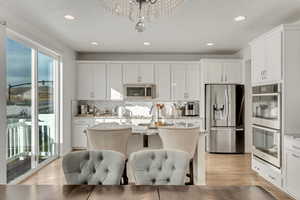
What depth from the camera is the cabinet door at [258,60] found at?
3730mm

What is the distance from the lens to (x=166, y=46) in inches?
217

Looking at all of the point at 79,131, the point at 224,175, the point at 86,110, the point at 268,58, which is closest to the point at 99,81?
the point at 86,110

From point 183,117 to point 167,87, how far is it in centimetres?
91

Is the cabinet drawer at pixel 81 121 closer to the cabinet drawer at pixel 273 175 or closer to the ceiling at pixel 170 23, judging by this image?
the ceiling at pixel 170 23

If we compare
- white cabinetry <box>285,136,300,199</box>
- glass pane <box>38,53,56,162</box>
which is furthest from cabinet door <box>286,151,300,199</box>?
glass pane <box>38,53,56,162</box>

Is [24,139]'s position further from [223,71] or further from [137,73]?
[223,71]

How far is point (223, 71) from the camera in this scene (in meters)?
5.74

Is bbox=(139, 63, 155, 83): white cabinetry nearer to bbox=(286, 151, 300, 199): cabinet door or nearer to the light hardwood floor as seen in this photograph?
the light hardwood floor

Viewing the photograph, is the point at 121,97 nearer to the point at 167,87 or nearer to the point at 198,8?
the point at 167,87

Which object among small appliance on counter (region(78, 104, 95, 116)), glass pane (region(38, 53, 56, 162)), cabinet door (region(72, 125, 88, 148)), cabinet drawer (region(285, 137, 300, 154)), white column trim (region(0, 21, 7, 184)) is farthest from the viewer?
small appliance on counter (region(78, 104, 95, 116))

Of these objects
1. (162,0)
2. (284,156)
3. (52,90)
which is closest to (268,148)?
(284,156)

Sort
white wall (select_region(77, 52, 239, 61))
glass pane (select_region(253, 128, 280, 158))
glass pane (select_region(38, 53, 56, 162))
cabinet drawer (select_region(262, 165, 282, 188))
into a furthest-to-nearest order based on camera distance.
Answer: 1. white wall (select_region(77, 52, 239, 61))
2. glass pane (select_region(38, 53, 56, 162))
3. glass pane (select_region(253, 128, 280, 158))
4. cabinet drawer (select_region(262, 165, 282, 188))

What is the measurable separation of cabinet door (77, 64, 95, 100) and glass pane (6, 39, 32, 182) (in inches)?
82.1

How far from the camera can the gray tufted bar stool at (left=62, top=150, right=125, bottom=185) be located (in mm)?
1776
